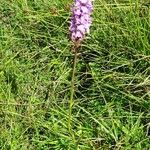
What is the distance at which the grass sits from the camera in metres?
2.00

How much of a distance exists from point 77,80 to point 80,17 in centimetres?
78

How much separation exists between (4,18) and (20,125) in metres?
0.88

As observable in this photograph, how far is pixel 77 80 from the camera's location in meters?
2.24

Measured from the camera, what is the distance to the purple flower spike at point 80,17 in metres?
1.48

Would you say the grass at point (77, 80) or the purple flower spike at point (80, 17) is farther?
the grass at point (77, 80)

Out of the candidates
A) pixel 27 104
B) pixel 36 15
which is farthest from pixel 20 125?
pixel 36 15

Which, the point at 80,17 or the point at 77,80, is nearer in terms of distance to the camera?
the point at 80,17

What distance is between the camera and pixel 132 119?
2.02 m

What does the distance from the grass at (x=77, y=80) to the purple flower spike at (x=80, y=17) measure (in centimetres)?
60

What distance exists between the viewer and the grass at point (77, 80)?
1996mm

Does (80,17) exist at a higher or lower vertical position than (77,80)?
higher

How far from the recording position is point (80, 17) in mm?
1496

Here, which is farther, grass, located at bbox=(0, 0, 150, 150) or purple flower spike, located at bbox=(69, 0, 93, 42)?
grass, located at bbox=(0, 0, 150, 150)

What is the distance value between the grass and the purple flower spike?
23.8 inches
